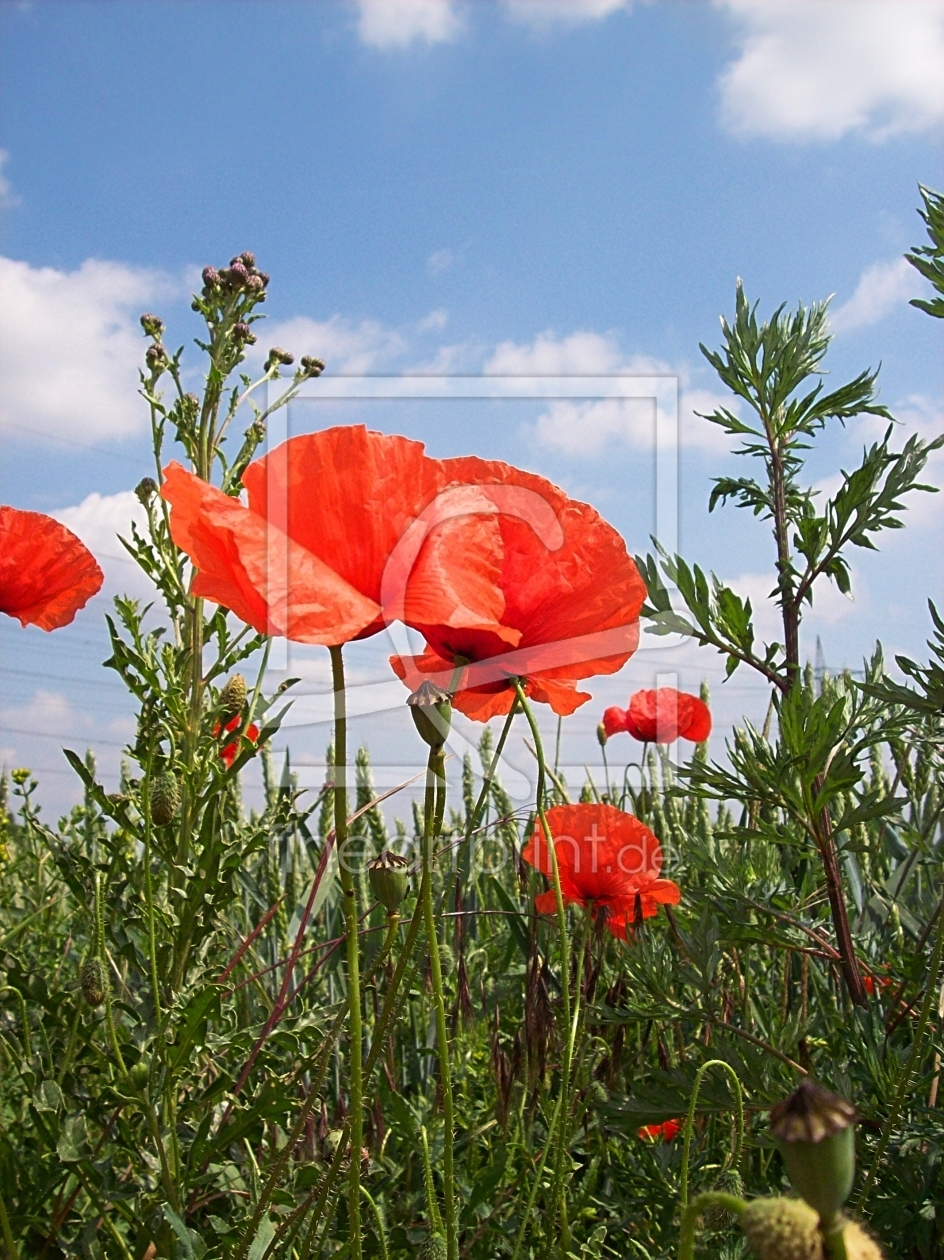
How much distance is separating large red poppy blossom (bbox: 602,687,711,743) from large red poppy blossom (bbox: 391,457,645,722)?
2.03m

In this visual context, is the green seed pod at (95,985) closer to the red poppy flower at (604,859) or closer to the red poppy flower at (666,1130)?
the red poppy flower at (604,859)

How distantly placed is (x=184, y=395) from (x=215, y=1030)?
1076 mm

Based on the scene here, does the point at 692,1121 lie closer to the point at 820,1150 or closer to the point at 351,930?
the point at 351,930

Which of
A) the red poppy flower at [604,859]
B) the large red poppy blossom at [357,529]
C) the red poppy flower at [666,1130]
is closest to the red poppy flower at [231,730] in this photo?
the red poppy flower at [604,859]

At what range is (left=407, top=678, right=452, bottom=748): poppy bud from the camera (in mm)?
977

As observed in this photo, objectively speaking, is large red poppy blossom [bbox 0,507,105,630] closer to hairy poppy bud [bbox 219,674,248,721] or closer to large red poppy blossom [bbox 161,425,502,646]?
hairy poppy bud [bbox 219,674,248,721]

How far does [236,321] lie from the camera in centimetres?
202

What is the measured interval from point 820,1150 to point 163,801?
4.21ft

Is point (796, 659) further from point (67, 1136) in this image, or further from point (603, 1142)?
point (67, 1136)

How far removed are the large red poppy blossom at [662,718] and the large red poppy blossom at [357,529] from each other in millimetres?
2242

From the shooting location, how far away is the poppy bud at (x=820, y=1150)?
458mm

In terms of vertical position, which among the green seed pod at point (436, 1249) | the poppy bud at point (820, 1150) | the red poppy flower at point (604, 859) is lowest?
Answer: the green seed pod at point (436, 1249)

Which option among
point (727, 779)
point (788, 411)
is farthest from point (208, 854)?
point (788, 411)

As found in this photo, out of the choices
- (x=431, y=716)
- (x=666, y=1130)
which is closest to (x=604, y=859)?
(x=666, y=1130)
